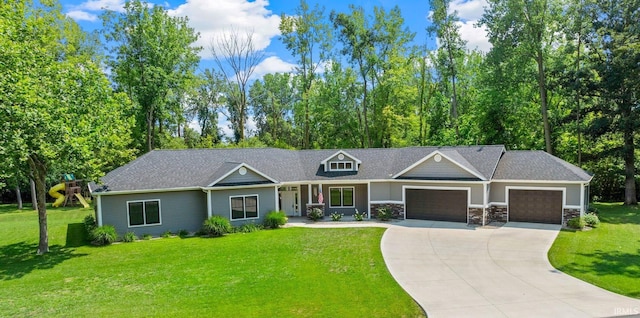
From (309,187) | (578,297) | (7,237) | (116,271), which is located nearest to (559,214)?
(578,297)

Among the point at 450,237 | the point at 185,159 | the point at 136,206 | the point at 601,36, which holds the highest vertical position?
the point at 601,36

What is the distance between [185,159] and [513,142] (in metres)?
27.2

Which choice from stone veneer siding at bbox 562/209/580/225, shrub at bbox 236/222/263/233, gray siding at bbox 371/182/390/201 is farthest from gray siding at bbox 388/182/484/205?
shrub at bbox 236/222/263/233

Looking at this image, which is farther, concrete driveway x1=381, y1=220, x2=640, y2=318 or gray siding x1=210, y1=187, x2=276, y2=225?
gray siding x1=210, y1=187, x2=276, y2=225

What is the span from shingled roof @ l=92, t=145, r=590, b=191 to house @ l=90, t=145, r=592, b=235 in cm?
6

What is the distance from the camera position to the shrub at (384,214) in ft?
73.0

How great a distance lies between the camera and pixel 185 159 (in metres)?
23.1

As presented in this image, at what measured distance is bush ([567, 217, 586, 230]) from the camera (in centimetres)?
1903

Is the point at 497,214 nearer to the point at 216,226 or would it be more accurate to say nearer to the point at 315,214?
the point at 315,214

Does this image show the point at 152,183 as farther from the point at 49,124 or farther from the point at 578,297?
the point at 578,297

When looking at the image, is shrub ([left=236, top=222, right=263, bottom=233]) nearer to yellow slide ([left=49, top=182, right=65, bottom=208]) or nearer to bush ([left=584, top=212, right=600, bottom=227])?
bush ([left=584, top=212, right=600, bottom=227])

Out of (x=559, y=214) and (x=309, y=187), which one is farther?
(x=309, y=187)

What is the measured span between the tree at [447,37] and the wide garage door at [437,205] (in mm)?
14899

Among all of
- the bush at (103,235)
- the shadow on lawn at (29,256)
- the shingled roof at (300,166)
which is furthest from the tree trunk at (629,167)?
the shadow on lawn at (29,256)
